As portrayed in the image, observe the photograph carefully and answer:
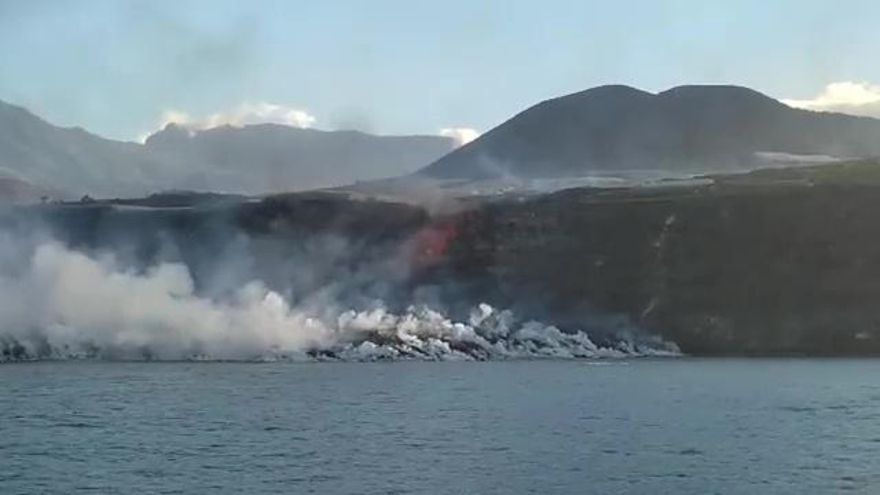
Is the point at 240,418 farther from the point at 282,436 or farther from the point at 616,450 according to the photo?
the point at 616,450

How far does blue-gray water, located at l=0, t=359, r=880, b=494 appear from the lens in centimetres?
8594

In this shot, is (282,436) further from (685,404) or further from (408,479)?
(685,404)

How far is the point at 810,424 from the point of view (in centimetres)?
12575

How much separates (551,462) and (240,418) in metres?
42.1

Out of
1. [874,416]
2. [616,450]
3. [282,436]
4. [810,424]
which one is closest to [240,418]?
[282,436]

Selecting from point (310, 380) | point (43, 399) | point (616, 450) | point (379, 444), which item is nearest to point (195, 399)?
point (43, 399)

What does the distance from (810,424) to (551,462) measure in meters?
39.9

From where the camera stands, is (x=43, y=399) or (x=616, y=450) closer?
(x=616, y=450)

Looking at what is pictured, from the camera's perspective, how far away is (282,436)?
11244cm

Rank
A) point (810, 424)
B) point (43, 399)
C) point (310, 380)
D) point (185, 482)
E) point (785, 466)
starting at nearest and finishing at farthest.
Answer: point (185, 482)
point (785, 466)
point (810, 424)
point (43, 399)
point (310, 380)

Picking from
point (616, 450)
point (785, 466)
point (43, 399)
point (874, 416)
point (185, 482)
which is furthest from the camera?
point (43, 399)

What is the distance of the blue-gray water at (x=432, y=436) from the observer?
85.9 m

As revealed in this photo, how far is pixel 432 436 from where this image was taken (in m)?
112

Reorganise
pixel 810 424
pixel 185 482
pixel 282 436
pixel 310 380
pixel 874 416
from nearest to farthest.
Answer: pixel 185 482 < pixel 282 436 < pixel 810 424 < pixel 874 416 < pixel 310 380
